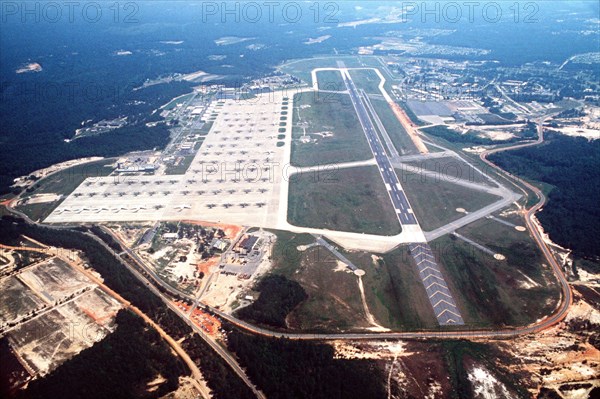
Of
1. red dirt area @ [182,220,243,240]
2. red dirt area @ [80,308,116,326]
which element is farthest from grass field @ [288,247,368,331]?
red dirt area @ [80,308,116,326]

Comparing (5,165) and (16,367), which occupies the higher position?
(5,165)

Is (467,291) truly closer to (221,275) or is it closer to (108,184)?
(221,275)

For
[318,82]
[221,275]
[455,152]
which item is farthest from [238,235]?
[318,82]

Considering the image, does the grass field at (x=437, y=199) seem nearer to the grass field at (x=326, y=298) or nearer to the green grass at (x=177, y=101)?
the grass field at (x=326, y=298)

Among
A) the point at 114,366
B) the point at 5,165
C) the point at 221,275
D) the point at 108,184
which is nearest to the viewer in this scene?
the point at 114,366

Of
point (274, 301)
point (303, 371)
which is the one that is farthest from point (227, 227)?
point (303, 371)

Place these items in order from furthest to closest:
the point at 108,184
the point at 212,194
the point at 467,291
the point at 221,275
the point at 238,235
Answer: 1. the point at 108,184
2. the point at 212,194
3. the point at 238,235
4. the point at 221,275
5. the point at 467,291

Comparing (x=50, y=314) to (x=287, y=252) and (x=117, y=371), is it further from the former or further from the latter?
(x=287, y=252)
